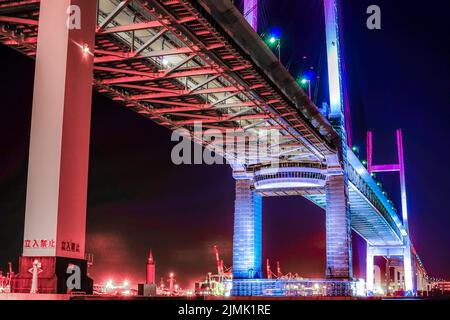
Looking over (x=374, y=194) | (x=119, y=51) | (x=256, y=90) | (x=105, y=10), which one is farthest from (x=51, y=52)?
(x=374, y=194)

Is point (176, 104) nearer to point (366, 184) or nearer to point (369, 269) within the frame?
point (366, 184)

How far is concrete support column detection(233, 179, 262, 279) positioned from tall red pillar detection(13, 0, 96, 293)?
4161 cm

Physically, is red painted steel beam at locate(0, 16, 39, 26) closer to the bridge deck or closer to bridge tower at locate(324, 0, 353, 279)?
the bridge deck

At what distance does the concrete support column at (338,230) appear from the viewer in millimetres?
52469

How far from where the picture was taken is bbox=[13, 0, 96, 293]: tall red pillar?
14.7 m

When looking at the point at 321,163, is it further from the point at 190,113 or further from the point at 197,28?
the point at 197,28

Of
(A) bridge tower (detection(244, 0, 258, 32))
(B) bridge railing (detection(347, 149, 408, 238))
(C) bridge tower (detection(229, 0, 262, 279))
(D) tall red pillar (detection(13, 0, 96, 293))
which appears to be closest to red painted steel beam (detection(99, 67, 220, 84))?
(A) bridge tower (detection(244, 0, 258, 32))

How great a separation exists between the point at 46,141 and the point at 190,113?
2685 centimetres

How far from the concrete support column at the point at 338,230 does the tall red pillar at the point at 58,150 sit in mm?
39151

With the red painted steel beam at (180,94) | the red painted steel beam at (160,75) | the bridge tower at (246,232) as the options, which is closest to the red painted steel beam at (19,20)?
the red painted steel beam at (160,75)

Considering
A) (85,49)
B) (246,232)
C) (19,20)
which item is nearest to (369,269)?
(246,232)

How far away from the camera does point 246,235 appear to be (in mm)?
57031

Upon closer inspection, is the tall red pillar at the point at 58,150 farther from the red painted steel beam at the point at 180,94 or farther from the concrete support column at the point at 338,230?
the concrete support column at the point at 338,230

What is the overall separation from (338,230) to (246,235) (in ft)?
28.3
